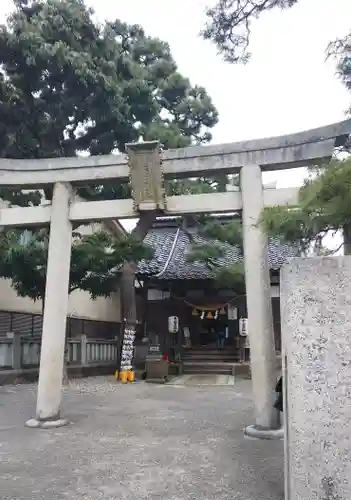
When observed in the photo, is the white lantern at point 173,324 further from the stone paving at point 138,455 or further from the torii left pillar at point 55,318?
the torii left pillar at point 55,318

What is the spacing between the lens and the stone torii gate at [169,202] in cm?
665

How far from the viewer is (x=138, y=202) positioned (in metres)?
7.36

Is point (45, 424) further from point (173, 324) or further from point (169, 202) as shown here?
point (173, 324)

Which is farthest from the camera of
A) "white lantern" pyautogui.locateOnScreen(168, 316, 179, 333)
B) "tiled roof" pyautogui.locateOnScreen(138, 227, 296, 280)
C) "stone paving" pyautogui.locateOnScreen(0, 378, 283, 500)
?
"tiled roof" pyautogui.locateOnScreen(138, 227, 296, 280)

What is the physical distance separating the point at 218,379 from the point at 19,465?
445 inches

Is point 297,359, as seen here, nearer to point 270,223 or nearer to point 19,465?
point 270,223

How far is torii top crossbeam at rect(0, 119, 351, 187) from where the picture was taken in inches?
267

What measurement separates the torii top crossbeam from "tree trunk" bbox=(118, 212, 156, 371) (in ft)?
21.6

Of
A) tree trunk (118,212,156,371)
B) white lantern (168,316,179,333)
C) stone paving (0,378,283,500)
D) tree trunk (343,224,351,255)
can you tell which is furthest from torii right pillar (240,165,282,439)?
white lantern (168,316,179,333)

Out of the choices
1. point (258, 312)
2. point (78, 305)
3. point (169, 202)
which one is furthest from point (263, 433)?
point (78, 305)

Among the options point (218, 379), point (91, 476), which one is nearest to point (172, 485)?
point (91, 476)

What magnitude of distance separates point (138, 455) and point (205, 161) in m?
4.19

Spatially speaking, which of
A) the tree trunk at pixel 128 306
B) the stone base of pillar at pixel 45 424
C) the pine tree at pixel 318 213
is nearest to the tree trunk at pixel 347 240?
the pine tree at pixel 318 213

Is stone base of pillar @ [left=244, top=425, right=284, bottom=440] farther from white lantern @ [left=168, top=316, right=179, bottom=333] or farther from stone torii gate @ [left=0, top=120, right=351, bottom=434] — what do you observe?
white lantern @ [left=168, top=316, right=179, bottom=333]
